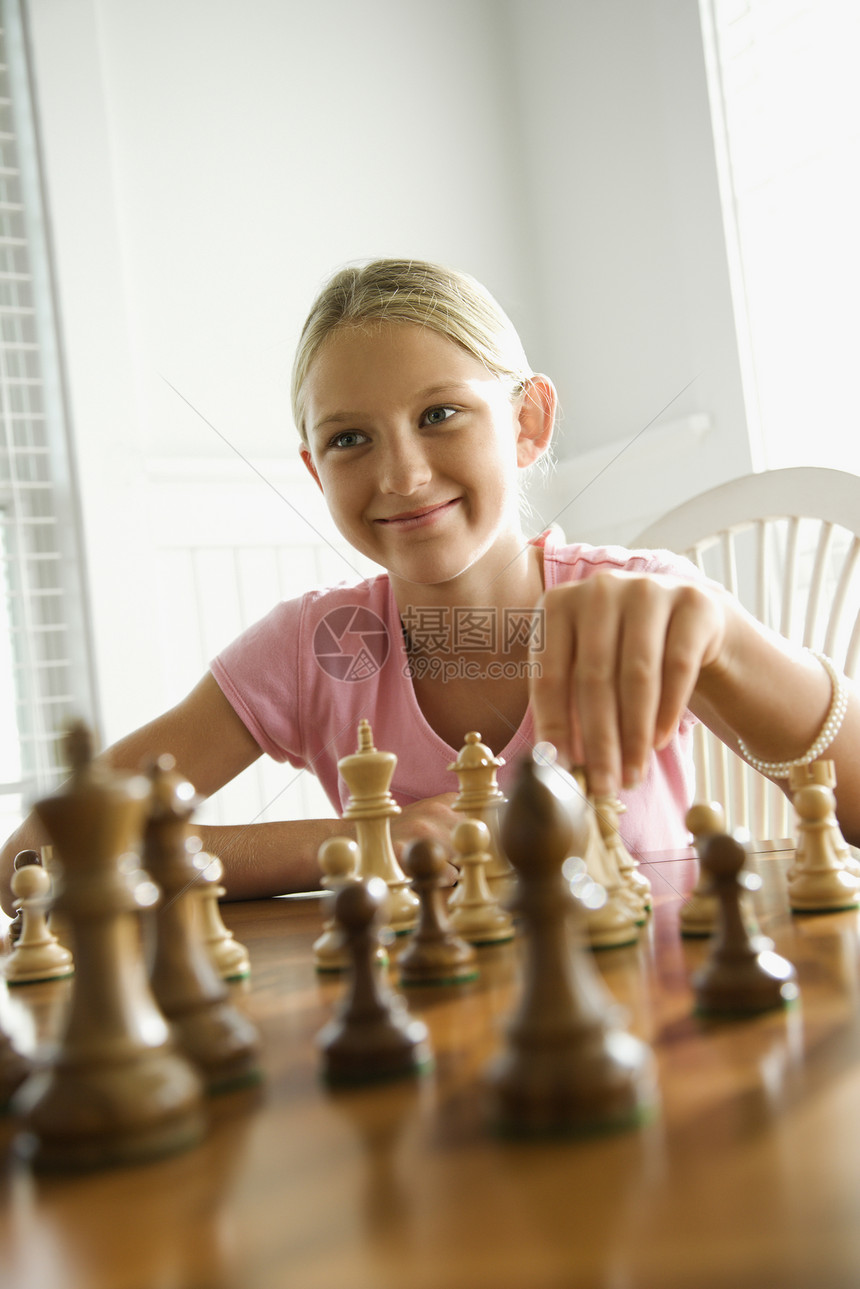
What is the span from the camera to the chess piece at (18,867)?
86cm

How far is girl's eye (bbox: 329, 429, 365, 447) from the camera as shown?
1275 mm

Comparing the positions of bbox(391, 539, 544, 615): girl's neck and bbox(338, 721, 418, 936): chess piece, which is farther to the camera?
bbox(391, 539, 544, 615): girl's neck

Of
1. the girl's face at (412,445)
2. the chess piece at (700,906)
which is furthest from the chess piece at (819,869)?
the girl's face at (412,445)

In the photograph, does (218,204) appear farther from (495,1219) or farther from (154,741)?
(495,1219)

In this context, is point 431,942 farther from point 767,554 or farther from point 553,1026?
point 767,554

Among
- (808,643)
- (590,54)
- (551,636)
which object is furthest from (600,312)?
(551,636)

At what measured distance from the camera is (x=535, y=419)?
1.46 m

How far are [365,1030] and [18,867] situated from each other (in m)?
0.67

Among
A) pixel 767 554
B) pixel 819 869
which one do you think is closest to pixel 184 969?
pixel 819 869

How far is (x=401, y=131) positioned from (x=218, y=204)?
1.82 ft

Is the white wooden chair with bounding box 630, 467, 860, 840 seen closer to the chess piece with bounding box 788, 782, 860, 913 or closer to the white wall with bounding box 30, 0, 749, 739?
the white wall with bounding box 30, 0, 749, 739

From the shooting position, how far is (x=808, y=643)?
5.03ft

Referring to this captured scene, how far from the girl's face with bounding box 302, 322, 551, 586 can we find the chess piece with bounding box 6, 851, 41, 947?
1.70ft

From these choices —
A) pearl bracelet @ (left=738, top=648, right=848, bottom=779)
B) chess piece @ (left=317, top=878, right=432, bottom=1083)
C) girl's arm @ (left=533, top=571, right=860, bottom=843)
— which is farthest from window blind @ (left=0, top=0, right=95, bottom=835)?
chess piece @ (left=317, top=878, right=432, bottom=1083)
